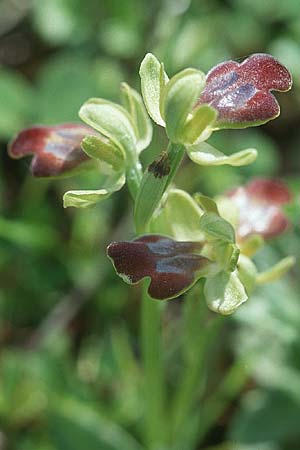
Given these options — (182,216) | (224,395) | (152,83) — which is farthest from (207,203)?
(224,395)

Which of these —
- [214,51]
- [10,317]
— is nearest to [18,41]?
[214,51]

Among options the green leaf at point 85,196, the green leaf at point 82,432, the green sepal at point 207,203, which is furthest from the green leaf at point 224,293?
the green leaf at point 82,432

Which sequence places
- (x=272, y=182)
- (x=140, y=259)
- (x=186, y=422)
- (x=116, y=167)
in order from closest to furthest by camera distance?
(x=140, y=259), (x=116, y=167), (x=272, y=182), (x=186, y=422)

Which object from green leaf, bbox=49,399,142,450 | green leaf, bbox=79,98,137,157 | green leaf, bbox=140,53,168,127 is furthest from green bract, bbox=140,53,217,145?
green leaf, bbox=49,399,142,450

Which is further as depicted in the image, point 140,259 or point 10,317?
point 10,317

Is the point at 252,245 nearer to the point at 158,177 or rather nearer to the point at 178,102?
the point at 158,177

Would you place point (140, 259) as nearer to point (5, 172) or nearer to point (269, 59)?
point (269, 59)

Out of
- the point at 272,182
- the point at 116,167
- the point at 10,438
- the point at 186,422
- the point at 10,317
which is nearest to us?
the point at 116,167
